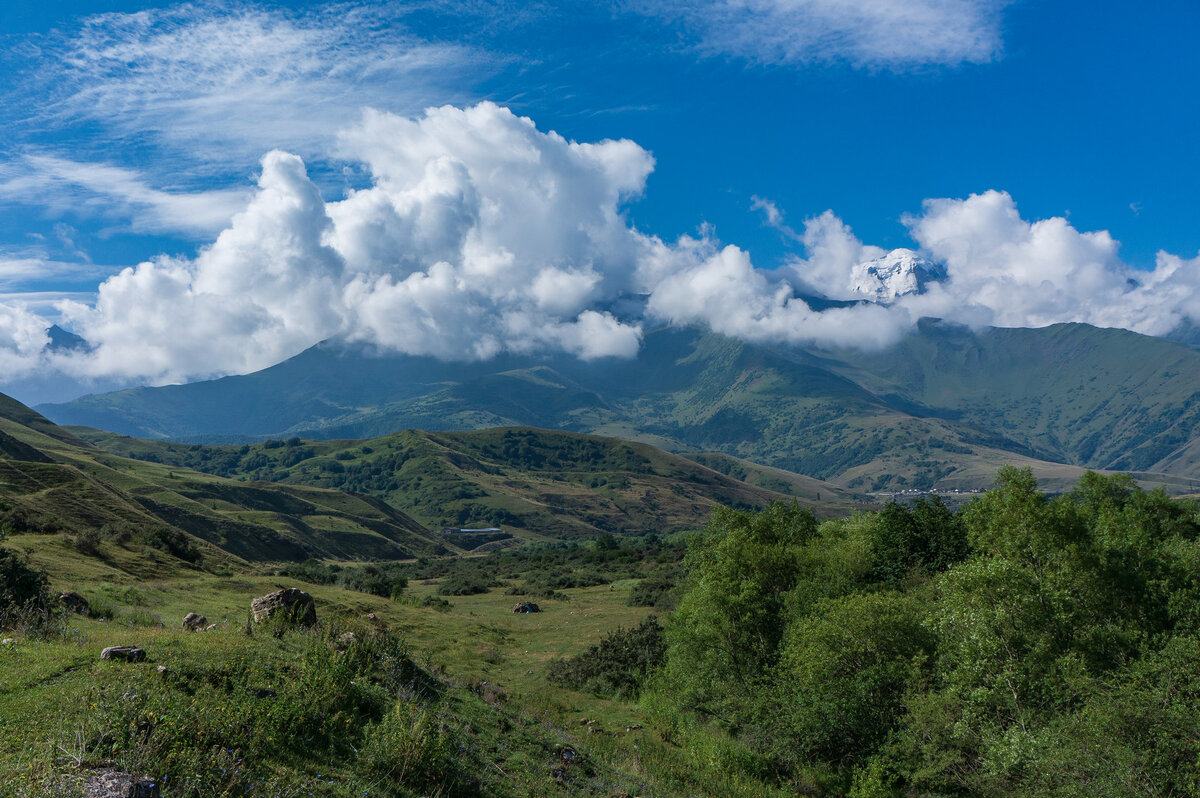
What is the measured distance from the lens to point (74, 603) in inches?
923

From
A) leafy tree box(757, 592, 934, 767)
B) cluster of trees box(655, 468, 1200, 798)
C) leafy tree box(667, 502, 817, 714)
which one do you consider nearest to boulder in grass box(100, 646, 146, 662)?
leafy tree box(757, 592, 934, 767)

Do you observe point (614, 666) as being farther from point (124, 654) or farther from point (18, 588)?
point (124, 654)

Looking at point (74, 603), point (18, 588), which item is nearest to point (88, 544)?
point (74, 603)

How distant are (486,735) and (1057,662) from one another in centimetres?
2414

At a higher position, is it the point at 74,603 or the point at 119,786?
the point at 119,786

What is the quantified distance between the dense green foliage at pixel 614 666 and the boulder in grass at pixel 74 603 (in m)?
25.1

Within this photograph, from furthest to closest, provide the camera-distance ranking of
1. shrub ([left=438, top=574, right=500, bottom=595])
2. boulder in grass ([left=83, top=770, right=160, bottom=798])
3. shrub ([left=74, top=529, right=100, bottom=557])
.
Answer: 1. shrub ([left=438, top=574, right=500, bottom=595])
2. shrub ([left=74, top=529, right=100, bottom=557])
3. boulder in grass ([left=83, top=770, right=160, bottom=798])

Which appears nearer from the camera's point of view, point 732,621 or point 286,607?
point 286,607

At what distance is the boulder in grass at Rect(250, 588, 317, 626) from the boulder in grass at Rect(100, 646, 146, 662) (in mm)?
7729

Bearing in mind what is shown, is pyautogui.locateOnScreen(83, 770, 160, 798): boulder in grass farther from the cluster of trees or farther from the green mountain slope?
the green mountain slope

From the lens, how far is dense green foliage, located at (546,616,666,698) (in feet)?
134

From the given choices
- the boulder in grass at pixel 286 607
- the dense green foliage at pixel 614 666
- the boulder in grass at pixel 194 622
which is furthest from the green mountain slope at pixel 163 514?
the dense green foliage at pixel 614 666

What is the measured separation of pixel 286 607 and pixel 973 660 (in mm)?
28196

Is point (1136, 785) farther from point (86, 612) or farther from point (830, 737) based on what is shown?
point (86, 612)
